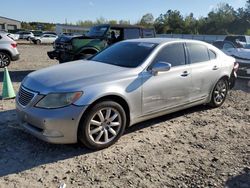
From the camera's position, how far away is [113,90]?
14.7 ft

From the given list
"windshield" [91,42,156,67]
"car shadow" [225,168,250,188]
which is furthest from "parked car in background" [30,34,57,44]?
"car shadow" [225,168,250,188]

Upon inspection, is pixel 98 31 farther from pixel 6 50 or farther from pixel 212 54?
pixel 212 54

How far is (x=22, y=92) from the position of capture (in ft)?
15.3

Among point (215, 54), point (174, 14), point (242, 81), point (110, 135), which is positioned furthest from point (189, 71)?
point (174, 14)

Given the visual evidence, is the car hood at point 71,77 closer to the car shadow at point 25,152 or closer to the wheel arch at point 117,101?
the wheel arch at point 117,101

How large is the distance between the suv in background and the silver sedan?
15.4 feet

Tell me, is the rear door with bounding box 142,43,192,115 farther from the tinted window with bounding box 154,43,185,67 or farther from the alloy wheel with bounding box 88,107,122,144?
the alloy wheel with bounding box 88,107,122,144

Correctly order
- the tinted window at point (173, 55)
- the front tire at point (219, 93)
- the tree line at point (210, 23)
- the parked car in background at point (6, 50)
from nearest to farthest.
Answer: the tinted window at point (173, 55) → the front tire at point (219, 93) → the parked car in background at point (6, 50) → the tree line at point (210, 23)

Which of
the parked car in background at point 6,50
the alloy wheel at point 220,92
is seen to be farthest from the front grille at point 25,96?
the parked car in background at point 6,50

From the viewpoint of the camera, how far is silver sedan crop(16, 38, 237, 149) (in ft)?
13.7

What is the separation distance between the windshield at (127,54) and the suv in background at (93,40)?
15.4 feet

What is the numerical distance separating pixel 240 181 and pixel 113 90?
2100 mm

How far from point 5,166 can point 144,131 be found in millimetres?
2360

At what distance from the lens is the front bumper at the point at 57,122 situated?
4098 mm
